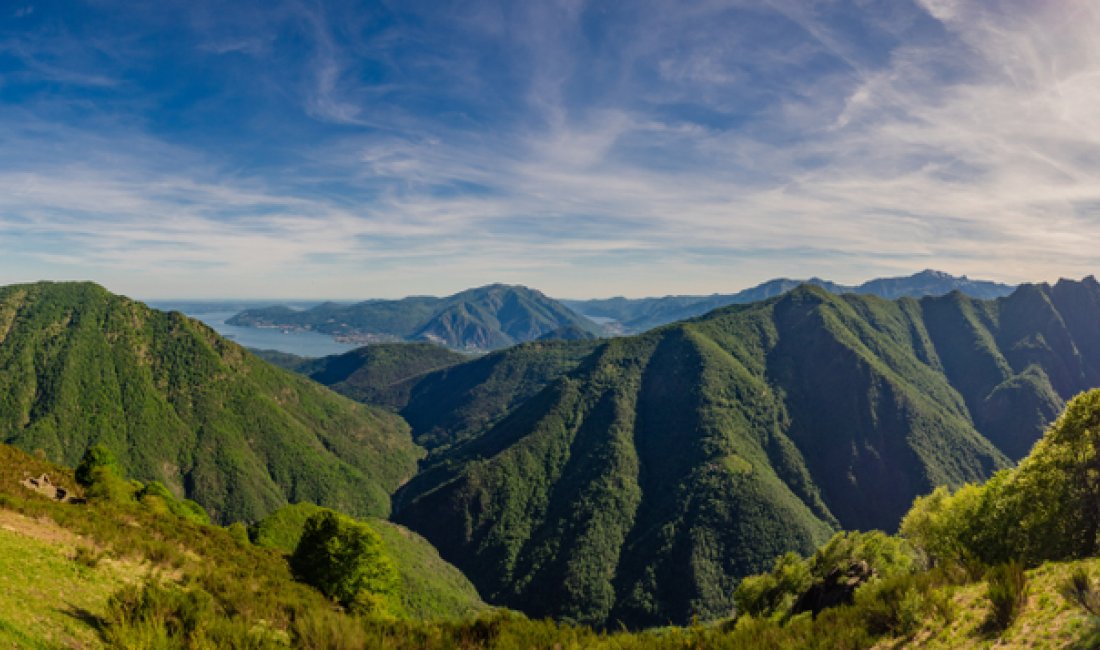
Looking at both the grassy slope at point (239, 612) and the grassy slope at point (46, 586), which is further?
the grassy slope at point (239, 612)

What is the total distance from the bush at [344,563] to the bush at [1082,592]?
44911mm

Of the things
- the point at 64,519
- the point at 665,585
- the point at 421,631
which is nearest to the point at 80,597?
the point at 64,519

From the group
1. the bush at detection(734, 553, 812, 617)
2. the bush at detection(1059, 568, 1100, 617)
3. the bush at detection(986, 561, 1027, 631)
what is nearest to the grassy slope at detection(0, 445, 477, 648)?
the bush at detection(986, 561, 1027, 631)

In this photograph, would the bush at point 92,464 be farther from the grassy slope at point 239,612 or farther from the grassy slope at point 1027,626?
the grassy slope at point 1027,626

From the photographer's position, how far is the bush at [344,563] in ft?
144

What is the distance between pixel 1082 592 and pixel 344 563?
5044 centimetres

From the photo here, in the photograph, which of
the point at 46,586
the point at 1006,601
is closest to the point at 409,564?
the point at 46,586

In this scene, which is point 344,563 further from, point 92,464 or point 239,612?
point 92,464

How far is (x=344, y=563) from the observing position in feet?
149

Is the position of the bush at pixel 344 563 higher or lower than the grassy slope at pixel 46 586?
lower

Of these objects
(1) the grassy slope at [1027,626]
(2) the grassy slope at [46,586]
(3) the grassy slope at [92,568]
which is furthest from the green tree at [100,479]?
(1) the grassy slope at [1027,626]

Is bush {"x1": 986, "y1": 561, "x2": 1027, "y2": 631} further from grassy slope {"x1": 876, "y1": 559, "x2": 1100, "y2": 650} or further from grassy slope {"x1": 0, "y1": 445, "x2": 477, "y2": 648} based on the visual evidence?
grassy slope {"x1": 0, "y1": 445, "x2": 477, "y2": 648}

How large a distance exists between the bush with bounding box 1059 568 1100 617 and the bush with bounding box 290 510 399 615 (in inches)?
Result: 1768

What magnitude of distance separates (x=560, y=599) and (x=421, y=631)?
20013 cm
